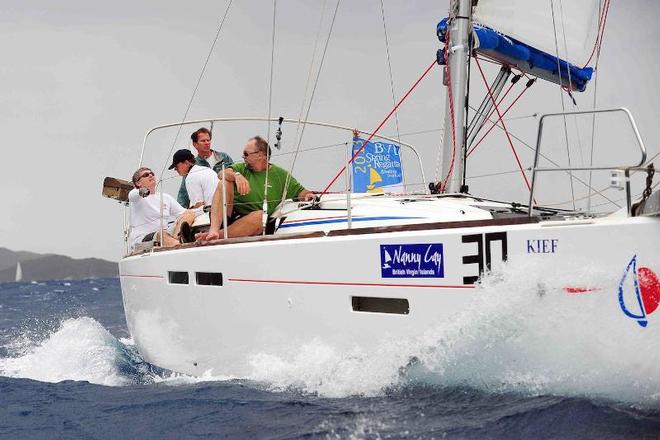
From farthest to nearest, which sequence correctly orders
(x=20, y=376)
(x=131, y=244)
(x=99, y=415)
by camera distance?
(x=131, y=244) → (x=20, y=376) → (x=99, y=415)

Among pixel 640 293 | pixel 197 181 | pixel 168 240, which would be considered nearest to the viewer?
pixel 640 293

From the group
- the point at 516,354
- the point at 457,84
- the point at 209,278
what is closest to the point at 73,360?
the point at 209,278

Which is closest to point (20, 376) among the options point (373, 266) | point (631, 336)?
point (373, 266)

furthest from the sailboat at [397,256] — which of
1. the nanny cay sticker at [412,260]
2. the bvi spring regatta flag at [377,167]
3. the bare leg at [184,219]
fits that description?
the bvi spring regatta flag at [377,167]

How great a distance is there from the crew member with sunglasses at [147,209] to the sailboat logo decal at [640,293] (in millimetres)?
4365

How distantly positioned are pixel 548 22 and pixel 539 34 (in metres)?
0.14

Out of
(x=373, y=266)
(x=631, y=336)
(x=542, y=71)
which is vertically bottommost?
(x=631, y=336)

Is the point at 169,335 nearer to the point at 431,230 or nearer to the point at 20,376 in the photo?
the point at 20,376

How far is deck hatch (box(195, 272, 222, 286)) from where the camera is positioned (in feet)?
16.5

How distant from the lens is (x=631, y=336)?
3418 millimetres

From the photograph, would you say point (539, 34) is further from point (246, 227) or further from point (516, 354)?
point (516, 354)

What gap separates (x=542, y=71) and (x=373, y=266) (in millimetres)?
3549

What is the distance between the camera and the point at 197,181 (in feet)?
22.0

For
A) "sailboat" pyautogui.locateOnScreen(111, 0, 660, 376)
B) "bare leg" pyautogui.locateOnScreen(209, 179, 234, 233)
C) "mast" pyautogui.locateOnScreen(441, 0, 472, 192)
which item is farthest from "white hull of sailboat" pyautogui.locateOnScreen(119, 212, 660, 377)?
"mast" pyautogui.locateOnScreen(441, 0, 472, 192)
